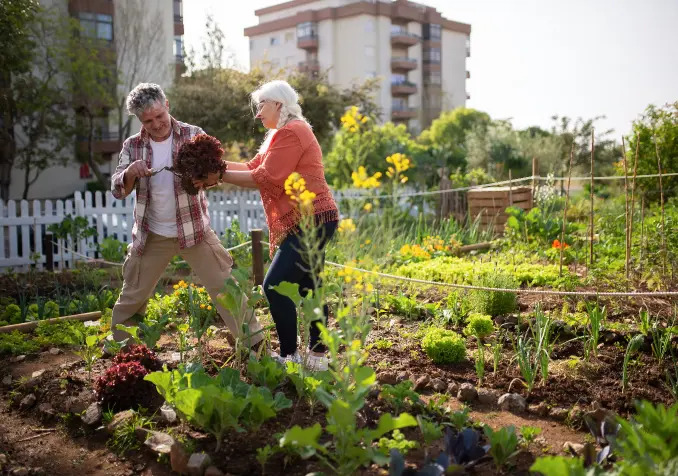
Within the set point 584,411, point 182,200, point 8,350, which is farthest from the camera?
point 8,350

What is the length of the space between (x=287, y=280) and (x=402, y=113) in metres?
43.6

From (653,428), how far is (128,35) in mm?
21639

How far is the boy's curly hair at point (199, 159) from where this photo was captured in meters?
3.45

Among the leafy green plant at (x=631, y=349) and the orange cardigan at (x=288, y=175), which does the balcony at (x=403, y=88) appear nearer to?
the leafy green plant at (x=631, y=349)

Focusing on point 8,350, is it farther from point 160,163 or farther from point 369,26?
point 369,26

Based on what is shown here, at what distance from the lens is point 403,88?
45.6 m

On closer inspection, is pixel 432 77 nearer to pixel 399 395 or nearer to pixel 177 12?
pixel 177 12

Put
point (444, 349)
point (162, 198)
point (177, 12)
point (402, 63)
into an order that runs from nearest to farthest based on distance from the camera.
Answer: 1. point (444, 349)
2. point (162, 198)
3. point (177, 12)
4. point (402, 63)

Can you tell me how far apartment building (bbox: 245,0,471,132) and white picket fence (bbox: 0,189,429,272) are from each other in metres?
29.8

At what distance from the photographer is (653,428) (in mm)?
2092

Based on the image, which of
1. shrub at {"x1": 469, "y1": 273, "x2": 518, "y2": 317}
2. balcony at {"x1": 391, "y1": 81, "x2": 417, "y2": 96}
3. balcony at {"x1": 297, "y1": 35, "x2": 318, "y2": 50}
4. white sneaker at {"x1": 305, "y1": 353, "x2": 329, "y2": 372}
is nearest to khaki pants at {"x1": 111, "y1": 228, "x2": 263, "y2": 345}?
white sneaker at {"x1": 305, "y1": 353, "x2": 329, "y2": 372}

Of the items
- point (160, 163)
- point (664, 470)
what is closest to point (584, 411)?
point (664, 470)

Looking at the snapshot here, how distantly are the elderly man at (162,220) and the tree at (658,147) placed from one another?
21.5 feet

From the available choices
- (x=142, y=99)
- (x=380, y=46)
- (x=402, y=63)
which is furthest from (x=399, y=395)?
(x=402, y=63)
